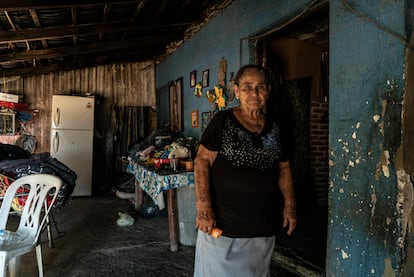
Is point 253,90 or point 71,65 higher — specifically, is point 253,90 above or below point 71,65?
below

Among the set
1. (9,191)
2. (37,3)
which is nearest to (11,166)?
(9,191)

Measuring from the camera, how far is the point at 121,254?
3127mm

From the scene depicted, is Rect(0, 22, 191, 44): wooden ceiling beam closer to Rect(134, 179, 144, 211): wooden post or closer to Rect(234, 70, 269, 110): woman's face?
Rect(134, 179, 144, 211): wooden post

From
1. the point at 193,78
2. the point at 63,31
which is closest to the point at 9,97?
the point at 63,31

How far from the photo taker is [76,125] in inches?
242

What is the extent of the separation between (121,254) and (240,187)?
6.97ft

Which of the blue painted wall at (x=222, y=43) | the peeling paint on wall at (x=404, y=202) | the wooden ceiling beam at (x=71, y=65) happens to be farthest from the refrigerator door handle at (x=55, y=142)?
the peeling paint on wall at (x=404, y=202)

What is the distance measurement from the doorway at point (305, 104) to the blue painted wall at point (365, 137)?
353 millimetres

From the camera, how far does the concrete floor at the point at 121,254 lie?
8.91ft

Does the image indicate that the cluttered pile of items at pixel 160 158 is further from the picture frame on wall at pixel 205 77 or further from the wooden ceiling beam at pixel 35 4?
the wooden ceiling beam at pixel 35 4

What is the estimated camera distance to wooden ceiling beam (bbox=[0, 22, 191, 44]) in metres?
3.94

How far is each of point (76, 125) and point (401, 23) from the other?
5.79 m

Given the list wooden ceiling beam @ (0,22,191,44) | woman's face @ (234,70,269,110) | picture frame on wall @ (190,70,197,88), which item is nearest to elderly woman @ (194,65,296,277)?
woman's face @ (234,70,269,110)

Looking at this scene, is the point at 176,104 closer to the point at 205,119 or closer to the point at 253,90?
the point at 205,119
